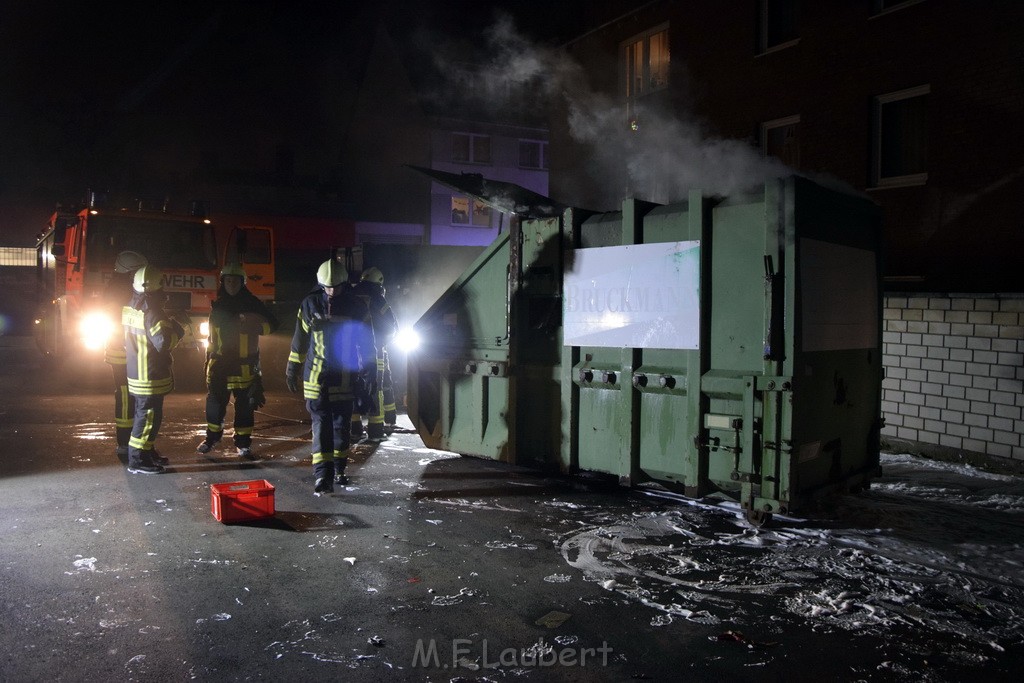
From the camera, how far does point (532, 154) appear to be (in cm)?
3512

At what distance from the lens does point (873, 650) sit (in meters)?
3.49

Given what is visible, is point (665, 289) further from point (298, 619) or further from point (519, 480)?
point (298, 619)

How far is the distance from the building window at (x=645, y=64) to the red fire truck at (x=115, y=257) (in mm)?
8175

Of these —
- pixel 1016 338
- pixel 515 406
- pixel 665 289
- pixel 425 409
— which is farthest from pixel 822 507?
pixel 425 409

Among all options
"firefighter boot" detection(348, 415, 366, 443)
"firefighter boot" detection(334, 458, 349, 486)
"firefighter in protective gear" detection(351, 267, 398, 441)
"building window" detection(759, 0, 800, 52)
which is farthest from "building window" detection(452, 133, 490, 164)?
"firefighter boot" detection(334, 458, 349, 486)

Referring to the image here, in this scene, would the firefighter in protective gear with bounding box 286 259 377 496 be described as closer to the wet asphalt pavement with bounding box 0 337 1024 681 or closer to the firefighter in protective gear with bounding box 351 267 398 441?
the wet asphalt pavement with bounding box 0 337 1024 681

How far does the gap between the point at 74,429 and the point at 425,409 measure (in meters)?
4.48

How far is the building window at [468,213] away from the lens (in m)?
33.8

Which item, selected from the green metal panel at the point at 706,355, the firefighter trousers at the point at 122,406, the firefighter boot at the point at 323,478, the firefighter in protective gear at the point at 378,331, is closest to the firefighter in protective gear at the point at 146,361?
the firefighter trousers at the point at 122,406

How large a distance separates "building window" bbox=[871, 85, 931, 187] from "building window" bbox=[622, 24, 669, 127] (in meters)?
4.91

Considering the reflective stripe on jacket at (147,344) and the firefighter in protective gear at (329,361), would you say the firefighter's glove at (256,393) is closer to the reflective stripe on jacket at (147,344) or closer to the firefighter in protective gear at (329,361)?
the reflective stripe on jacket at (147,344)

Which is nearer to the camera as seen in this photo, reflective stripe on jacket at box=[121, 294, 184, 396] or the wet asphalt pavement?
the wet asphalt pavement

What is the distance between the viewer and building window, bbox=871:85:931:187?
33.5 ft

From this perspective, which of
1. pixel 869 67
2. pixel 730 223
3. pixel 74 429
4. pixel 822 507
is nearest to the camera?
pixel 730 223
